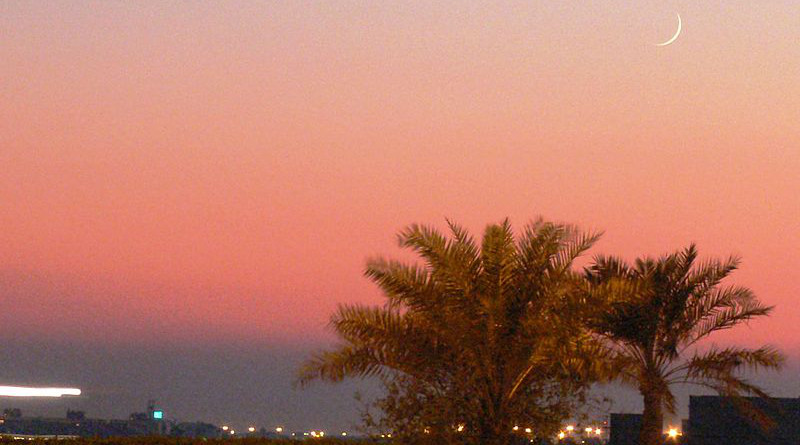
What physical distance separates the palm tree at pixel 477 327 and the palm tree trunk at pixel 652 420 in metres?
3.86

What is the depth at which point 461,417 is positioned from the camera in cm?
1878

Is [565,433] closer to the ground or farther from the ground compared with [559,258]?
closer to the ground

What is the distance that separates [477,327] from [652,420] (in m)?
5.93

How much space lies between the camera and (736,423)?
89.1ft

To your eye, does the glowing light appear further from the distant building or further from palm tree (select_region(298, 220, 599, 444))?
palm tree (select_region(298, 220, 599, 444))

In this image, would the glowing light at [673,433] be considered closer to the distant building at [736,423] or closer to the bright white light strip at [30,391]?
the distant building at [736,423]

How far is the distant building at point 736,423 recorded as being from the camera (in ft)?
85.0

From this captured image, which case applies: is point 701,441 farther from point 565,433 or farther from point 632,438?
point 565,433

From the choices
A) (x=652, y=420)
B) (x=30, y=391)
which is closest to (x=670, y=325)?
(x=652, y=420)

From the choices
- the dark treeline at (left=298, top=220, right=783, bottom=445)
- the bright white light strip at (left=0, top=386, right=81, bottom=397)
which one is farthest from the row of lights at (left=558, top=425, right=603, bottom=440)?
the bright white light strip at (left=0, top=386, right=81, bottom=397)

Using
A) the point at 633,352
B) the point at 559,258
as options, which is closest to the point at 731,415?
the point at 633,352

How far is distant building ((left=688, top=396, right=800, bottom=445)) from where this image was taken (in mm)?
25922

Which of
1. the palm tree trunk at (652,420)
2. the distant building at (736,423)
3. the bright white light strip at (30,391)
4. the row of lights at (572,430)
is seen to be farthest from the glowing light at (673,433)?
the bright white light strip at (30,391)

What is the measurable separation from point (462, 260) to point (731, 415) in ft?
38.8
